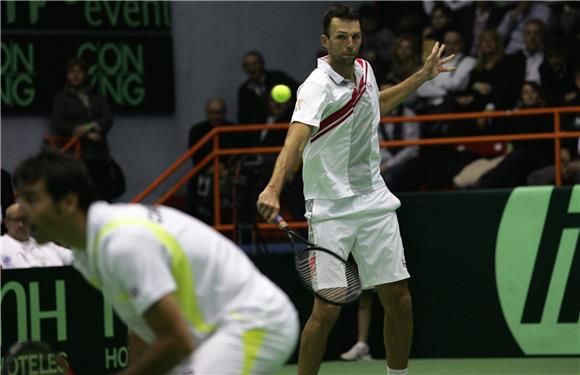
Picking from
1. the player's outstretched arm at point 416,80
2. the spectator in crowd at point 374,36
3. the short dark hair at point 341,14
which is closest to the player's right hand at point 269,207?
the short dark hair at point 341,14

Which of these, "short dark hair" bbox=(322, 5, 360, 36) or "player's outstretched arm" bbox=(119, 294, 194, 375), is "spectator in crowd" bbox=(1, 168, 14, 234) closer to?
"short dark hair" bbox=(322, 5, 360, 36)

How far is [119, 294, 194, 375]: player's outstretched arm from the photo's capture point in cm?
421

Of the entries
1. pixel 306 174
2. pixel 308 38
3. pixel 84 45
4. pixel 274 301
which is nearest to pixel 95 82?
pixel 84 45

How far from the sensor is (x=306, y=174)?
7852mm

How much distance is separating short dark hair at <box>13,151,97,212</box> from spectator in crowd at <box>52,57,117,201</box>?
9484 mm

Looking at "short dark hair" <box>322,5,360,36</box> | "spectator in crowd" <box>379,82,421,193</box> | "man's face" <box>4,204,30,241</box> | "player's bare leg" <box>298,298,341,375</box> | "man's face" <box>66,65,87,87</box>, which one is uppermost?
"short dark hair" <box>322,5,360,36</box>

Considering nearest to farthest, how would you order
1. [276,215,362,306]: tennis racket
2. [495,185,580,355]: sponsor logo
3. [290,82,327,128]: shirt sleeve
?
[290,82,327,128]: shirt sleeve
[276,215,362,306]: tennis racket
[495,185,580,355]: sponsor logo

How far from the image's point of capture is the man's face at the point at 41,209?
4.38m

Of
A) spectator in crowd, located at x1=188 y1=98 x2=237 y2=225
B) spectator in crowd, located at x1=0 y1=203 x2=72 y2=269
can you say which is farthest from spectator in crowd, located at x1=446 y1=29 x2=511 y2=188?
spectator in crowd, located at x1=0 y1=203 x2=72 y2=269

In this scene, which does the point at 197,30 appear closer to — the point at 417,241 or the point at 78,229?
the point at 417,241

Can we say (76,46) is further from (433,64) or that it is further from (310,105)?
(310,105)

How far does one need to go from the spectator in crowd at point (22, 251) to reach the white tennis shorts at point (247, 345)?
253 inches

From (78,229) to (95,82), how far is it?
34.6ft

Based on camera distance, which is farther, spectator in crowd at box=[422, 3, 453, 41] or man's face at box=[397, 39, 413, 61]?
spectator in crowd at box=[422, 3, 453, 41]
